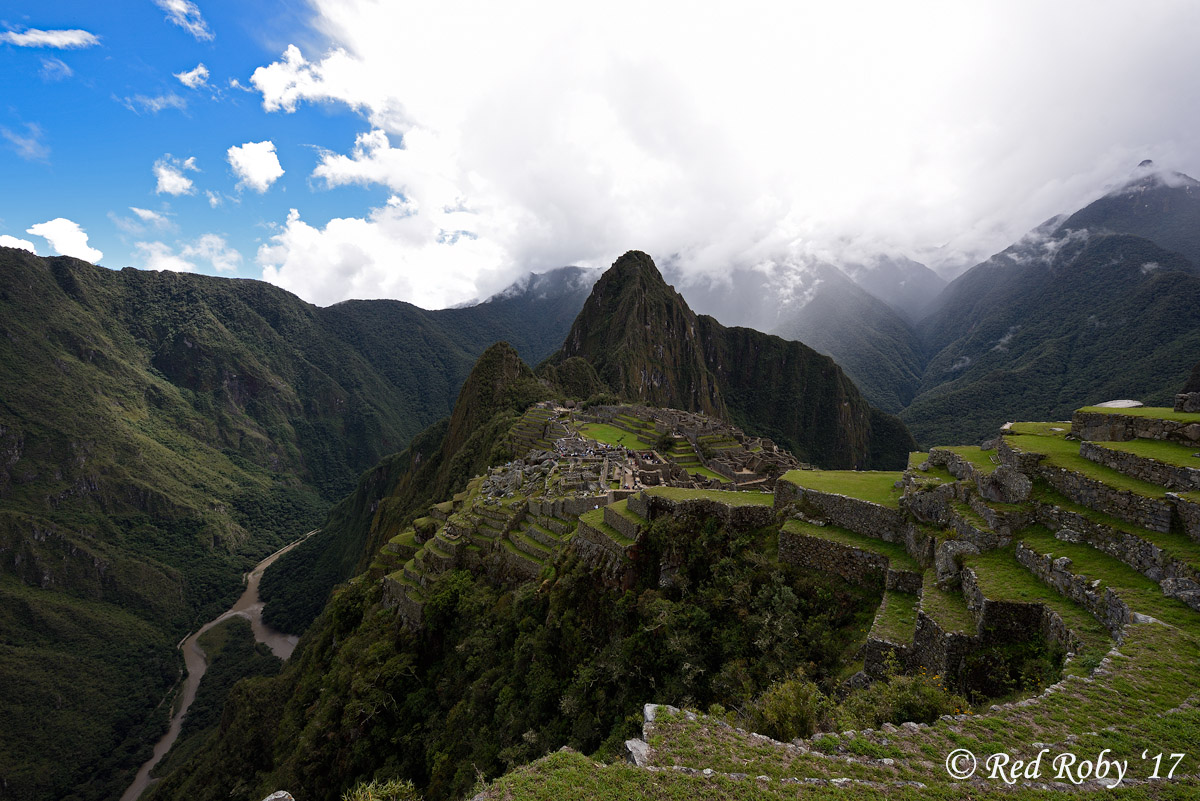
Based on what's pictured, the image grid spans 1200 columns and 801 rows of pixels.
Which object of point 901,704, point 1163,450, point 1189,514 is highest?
point 1163,450

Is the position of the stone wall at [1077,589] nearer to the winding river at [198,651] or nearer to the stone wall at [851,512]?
the stone wall at [851,512]

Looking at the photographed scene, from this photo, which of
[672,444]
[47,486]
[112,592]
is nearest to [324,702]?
[672,444]

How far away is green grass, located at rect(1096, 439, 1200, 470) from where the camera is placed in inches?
338

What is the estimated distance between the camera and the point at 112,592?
414ft

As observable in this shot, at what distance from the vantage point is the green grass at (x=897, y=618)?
9.05 meters

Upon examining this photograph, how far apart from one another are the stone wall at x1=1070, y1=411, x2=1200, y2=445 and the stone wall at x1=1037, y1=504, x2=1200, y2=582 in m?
3.35

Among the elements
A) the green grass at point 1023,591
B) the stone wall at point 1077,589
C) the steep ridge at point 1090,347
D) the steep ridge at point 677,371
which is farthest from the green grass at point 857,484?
the steep ridge at point 677,371

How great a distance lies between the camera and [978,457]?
12703mm

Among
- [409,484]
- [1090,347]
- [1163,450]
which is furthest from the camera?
[1090,347]

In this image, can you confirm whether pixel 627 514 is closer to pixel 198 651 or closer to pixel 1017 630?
pixel 1017 630

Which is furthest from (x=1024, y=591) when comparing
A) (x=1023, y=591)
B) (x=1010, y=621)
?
(x=1010, y=621)

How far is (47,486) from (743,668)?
241 meters

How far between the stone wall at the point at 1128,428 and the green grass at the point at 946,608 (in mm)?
5946

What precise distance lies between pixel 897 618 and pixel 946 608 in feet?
3.79
